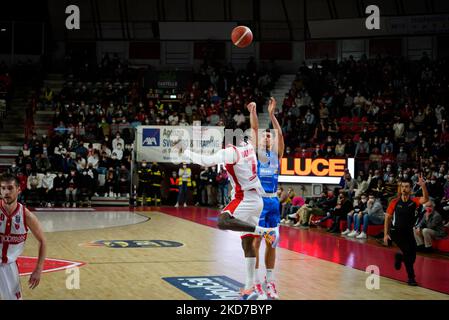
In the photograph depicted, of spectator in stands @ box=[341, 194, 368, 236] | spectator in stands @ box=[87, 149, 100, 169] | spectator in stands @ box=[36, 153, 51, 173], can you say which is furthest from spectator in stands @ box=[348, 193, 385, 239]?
spectator in stands @ box=[36, 153, 51, 173]

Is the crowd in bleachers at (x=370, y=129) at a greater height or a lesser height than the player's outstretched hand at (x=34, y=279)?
greater

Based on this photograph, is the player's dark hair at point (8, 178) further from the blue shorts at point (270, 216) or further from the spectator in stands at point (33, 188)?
the spectator in stands at point (33, 188)

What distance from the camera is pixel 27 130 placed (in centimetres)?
2581

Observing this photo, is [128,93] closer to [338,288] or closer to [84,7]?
[84,7]

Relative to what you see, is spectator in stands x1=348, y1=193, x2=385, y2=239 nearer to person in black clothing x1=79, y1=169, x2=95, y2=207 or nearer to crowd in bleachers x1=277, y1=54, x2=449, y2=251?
crowd in bleachers x1=277, y1=54, x2=449, y2=251

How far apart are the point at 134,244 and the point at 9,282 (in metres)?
7.35

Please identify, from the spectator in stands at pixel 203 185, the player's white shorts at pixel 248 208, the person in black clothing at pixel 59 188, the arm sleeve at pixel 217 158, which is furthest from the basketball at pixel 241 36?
the spectator in stands at pixel 203 185

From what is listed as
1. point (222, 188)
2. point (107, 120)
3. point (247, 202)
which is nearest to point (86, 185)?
point (107, 120)

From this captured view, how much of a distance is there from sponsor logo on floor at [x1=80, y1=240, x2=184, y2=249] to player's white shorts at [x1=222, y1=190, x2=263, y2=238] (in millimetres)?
5149

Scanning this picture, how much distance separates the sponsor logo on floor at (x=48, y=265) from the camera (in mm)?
9513

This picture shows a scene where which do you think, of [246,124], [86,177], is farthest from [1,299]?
[246,124]

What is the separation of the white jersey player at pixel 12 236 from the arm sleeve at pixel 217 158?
6.34ft

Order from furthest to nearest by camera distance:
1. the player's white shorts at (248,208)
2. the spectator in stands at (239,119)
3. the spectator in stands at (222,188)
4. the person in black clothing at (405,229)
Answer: the spectator in stands at (239,119), the spectator in stands at (222,188), the person in black clothing at (405,229), the player's white shorts at (248,208)

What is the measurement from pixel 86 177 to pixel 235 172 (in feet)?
51.0
